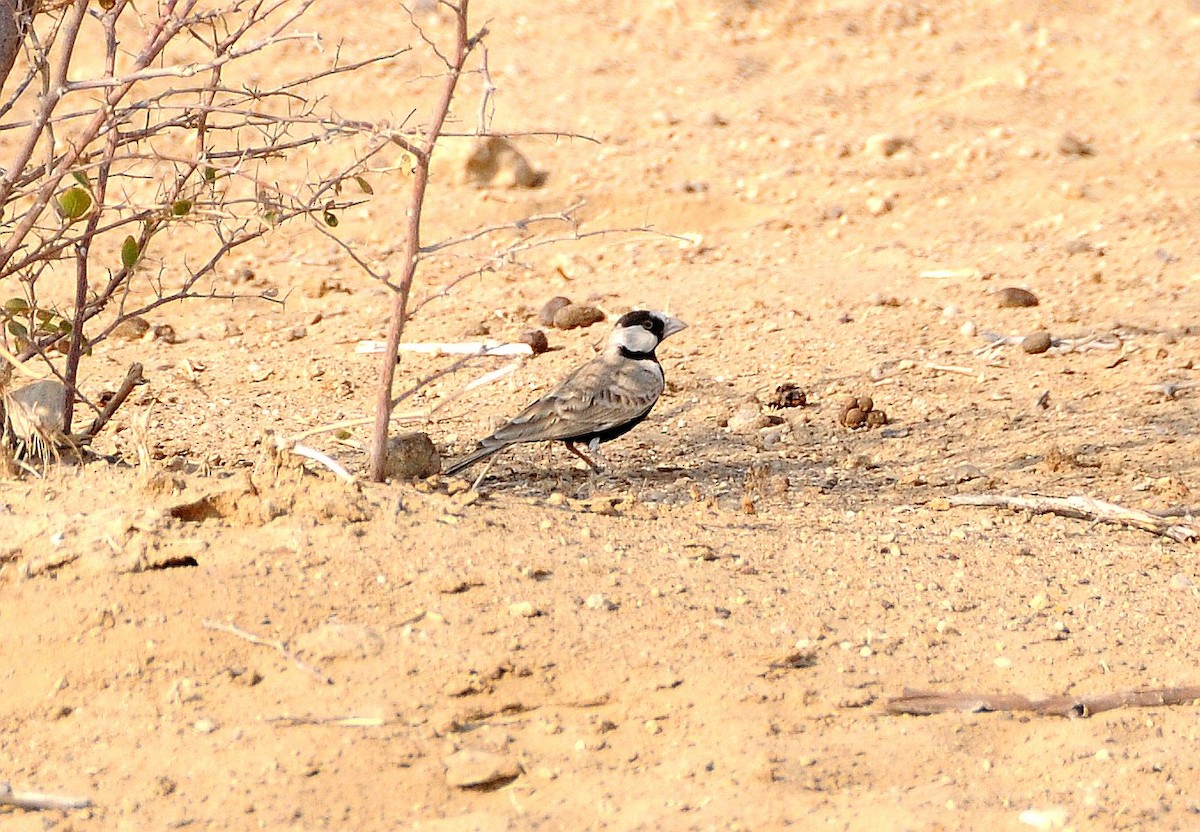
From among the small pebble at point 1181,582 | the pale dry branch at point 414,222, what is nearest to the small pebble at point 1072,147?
the small pebble at point 1181,582

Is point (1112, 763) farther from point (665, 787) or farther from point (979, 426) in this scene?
point (979, 426)

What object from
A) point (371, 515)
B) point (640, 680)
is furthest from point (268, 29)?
point (640, 680)

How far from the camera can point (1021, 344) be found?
6.79 meters

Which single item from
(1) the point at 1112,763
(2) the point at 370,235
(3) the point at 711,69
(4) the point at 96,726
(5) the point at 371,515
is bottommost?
(1) the point at 1112,763

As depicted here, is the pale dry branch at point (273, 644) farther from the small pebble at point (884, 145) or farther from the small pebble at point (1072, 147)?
the small pebble at point (1072, 147)

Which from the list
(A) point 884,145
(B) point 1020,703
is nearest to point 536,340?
(A) point 884,145

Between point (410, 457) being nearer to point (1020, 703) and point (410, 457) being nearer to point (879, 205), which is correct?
point (1020, 703)

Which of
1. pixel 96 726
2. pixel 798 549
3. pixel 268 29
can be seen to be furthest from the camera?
pixel 268 29

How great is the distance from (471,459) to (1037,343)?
278 centimetres

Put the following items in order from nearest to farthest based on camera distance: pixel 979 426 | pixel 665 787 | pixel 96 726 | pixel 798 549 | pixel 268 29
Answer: pixel 665 787, pixel 96 726, pixel 798 549, pixel 979 426, pixel 268 29

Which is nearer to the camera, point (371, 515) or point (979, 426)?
point (371, 515)

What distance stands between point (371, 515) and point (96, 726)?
86cm

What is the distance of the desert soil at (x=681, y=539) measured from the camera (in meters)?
2.97

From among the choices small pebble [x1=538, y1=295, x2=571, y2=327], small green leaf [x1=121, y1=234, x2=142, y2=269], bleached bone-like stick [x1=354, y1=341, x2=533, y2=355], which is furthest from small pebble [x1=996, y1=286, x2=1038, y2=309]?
small green leaf [x1=121, y1=234, x2=142, y2=269]
